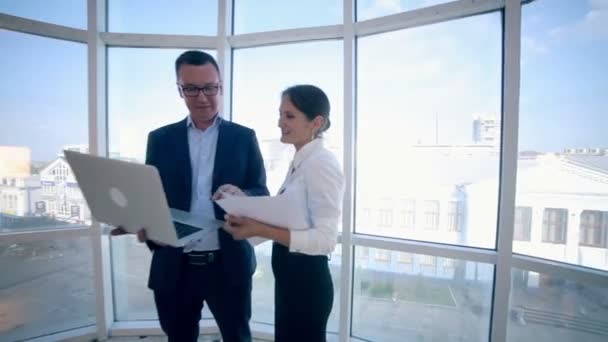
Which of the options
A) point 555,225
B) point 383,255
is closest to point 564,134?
point 555,225

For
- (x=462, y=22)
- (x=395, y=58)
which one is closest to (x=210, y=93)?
(x=395, y=58)

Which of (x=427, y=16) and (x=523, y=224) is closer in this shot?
(x=523, y=224)

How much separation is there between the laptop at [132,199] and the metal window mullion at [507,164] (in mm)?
1597

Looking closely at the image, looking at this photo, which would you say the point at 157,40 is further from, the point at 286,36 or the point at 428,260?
the point at 428,260

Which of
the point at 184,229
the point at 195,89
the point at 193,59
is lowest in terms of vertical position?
the point at 184,229

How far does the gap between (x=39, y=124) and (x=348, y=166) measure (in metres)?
2.28

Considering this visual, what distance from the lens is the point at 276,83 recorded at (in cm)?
236

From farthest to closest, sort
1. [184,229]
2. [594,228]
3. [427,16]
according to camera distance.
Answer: [427,16] < [594,228] < [184,229]

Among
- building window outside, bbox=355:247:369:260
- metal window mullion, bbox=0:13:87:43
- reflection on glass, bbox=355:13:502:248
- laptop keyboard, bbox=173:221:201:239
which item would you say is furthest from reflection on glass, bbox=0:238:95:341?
reflection on glass, bbox=355:13:502:248

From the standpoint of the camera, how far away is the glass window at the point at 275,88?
88.0 inches

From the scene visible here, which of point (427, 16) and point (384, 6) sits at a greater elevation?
point (384, 6)

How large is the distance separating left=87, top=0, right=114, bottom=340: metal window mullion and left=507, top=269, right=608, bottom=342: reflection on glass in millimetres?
2871

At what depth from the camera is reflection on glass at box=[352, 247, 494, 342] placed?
204 cm

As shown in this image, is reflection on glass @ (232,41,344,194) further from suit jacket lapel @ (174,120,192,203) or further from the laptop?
the laptop
